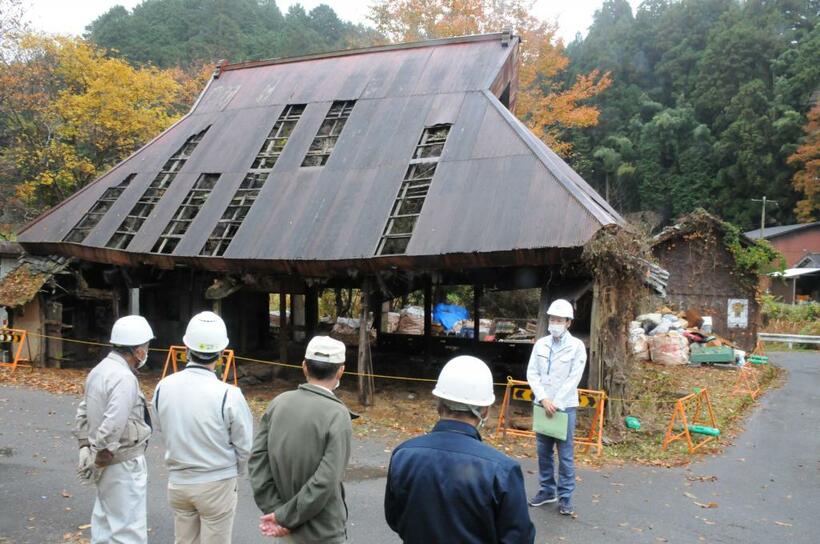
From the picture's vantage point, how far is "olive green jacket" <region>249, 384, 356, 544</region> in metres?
3.07

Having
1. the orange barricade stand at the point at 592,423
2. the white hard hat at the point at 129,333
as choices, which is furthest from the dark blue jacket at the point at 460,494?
the orange barricade stand at the point at 592,423

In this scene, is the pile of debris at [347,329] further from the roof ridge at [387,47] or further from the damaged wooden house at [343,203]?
the roof ridge at [387,47]

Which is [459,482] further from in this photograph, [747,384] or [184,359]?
[747,384]

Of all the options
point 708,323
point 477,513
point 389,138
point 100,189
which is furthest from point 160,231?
point 708,323

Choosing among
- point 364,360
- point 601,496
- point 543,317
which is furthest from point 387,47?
point 601,496

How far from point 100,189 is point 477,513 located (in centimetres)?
1532

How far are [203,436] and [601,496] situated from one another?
16.4 ft

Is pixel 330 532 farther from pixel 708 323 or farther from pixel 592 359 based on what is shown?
pixel 708 323

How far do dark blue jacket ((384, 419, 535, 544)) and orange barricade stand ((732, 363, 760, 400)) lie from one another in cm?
1302

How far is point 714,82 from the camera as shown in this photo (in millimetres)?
47969

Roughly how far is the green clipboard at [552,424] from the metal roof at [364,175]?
3.78 m

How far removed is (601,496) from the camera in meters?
6.85

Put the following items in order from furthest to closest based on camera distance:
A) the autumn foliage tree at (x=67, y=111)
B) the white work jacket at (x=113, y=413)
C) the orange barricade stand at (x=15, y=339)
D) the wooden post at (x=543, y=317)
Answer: the autumn foliage tree at (x=67, y=111) → the orange barricade stand at (x=15, y=339) → the wooden post at (x=543, y=317) → the white work jacket at (x=113, y=413)

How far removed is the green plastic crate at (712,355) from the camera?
57.5ft
